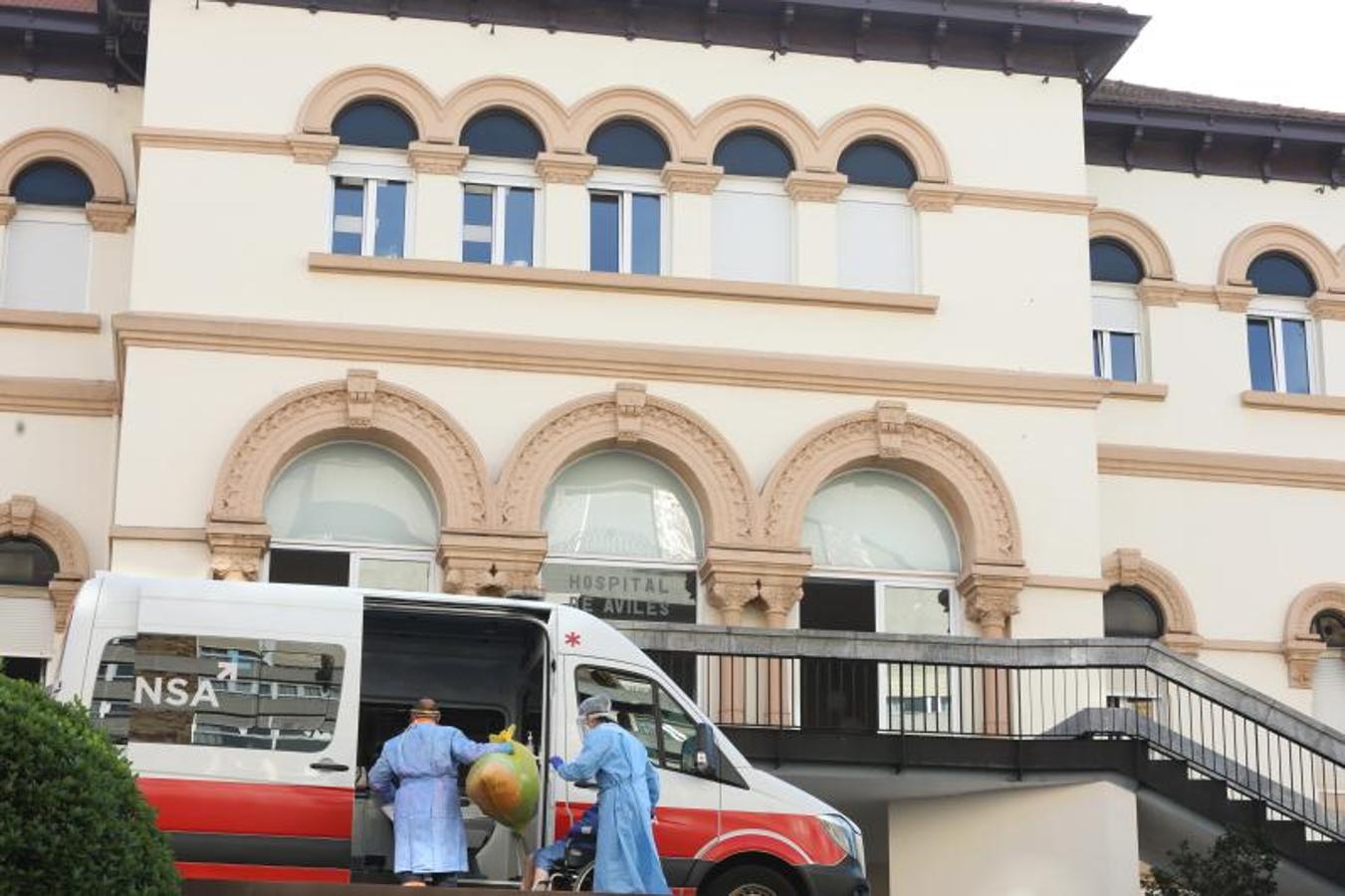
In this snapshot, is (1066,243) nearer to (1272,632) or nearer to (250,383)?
(1272,632)

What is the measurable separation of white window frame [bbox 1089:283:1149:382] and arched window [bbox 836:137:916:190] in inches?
146

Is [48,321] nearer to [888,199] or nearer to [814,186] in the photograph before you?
[814,186]

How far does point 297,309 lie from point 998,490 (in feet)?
25.6

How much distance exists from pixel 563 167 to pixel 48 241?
6.16 metres

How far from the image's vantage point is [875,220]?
27.8 metres

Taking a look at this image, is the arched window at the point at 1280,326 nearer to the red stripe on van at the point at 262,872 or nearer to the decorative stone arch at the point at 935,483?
the decorative stone arch at the point at 935,483

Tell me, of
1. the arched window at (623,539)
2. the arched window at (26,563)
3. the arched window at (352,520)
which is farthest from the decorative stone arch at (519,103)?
the arched window at (26,563)

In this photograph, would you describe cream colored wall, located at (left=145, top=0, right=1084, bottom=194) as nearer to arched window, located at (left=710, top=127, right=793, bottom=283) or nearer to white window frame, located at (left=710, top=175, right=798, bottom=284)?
arched window, located at (left=710, top=127, right=793, bottom=283)

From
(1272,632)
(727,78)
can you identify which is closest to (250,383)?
(727,78)

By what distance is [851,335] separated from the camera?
88.7 feet

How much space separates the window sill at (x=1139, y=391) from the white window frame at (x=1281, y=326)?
1.86 meters

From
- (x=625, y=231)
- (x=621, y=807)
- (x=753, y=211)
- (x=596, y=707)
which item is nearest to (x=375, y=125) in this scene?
(x=625, y=231)

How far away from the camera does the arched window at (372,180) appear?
2673cm

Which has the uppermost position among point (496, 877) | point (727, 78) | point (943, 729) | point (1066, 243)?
point (727, 78)
